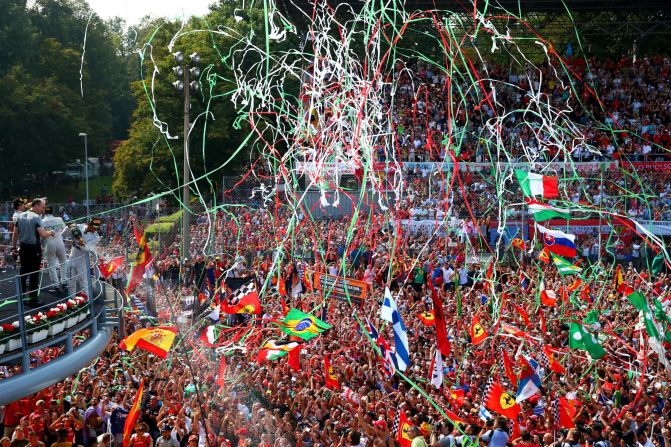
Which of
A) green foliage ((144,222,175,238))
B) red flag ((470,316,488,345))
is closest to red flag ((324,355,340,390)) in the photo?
red flag ((470,316,488,345))

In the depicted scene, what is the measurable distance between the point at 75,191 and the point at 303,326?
45481 mm

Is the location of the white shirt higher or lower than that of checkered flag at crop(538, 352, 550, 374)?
higher

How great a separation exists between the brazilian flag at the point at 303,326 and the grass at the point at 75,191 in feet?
134

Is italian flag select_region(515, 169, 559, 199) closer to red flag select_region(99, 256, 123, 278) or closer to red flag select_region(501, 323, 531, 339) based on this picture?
red flag select_region(501, 323, 531, 339)

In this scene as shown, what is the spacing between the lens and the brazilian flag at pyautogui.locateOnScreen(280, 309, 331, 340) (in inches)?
487

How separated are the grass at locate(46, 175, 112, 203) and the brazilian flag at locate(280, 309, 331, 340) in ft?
134

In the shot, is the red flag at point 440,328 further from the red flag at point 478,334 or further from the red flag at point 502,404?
the red flag at point 478,334

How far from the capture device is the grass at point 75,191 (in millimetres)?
52812

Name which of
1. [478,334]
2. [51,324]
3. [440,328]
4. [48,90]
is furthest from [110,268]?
[48,90]

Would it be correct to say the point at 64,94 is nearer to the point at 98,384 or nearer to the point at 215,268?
the point at 215,268

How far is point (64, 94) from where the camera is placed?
50969 millimetres

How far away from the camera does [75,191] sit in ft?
181

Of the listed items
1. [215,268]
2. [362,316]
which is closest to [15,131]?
[215,268]

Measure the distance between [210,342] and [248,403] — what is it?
1099 mm
